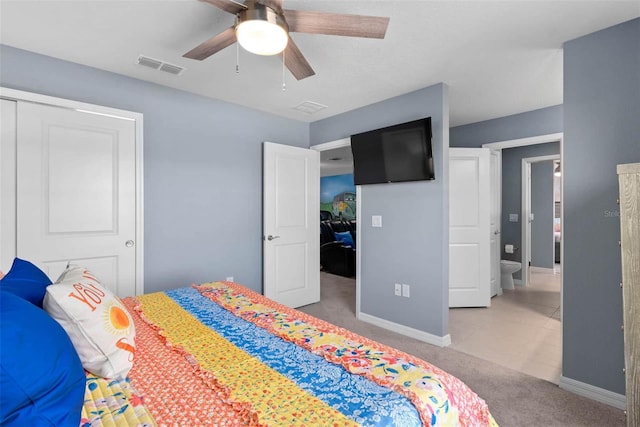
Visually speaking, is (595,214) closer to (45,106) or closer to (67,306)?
(67,306)

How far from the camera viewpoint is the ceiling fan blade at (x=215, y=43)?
171 centimetres

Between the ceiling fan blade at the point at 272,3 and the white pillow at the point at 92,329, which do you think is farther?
the ceiling fan blade at the point at 272,3

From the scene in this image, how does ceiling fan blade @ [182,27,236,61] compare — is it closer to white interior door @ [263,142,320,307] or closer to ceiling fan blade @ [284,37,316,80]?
ceiling fan blade @ [284,37,316,80]

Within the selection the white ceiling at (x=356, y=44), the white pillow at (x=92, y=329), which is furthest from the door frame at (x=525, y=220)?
the white pillow at (x=92, y=329)

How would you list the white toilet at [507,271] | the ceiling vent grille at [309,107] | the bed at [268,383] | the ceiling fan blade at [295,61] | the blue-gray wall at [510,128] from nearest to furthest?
the bed at [268,383]
the ceiling fan blade at [295,61]
the ceiling vent grille at [309,107]
the blue-gray wall at [510,128]
the white toilet at [507,271]

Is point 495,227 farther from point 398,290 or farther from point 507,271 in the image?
point 398,290

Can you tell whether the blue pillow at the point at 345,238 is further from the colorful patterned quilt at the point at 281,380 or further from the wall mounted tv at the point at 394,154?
the colorful patterned quilt at the point at 281,380

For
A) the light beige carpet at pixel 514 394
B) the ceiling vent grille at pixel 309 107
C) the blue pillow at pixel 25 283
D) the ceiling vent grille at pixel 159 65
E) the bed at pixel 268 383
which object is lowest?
the light beige carpet at pixel 514 394

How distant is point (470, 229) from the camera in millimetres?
3977

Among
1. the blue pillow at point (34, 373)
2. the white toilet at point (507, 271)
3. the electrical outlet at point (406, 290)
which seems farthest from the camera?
the white toilet at point (507, 271)

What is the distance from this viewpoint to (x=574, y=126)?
7.09 feet

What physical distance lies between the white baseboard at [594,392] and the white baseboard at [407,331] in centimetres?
88

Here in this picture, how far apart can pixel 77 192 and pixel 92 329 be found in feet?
6.33

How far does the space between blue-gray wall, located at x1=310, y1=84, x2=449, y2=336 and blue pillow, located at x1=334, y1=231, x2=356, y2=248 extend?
2.42 meters
